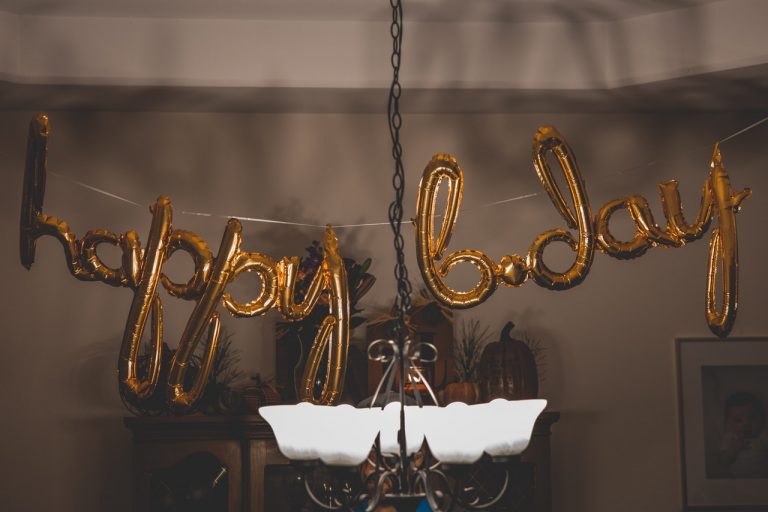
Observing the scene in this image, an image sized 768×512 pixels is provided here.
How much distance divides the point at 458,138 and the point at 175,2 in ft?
4.28

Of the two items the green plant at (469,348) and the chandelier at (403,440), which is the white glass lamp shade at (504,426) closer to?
the chandelier at (403,440)

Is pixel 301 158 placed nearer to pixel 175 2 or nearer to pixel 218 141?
pixel 218 141

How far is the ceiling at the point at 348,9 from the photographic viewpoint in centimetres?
345

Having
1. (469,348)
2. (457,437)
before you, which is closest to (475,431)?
(457,437)

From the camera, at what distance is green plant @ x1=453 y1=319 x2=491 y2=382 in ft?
12.4

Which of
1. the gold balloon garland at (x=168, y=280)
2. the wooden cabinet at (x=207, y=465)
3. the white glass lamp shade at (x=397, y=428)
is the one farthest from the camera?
the wooden cabinet at (x=207, y=465)

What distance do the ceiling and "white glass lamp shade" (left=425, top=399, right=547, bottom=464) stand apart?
1874mm

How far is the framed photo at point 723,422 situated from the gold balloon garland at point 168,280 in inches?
76.3

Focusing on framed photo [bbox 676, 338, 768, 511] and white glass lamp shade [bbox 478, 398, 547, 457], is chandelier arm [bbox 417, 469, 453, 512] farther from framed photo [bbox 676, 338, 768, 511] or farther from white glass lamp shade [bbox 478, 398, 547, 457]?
framed photo [bbox 676, 338, 768, 511]

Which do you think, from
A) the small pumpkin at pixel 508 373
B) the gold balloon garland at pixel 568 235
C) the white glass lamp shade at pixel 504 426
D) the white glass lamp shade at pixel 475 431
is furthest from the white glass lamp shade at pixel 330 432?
the small pumpkin at pixel 508 373

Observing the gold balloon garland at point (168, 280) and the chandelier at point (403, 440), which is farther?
the gold balloon garland at point (168, 280)

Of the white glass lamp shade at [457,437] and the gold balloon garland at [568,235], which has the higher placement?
the gold balloon garland at [568,235]

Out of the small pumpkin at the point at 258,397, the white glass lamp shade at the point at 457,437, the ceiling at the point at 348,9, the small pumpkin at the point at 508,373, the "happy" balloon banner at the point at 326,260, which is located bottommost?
the white glass lamp shade at the point at 457,437

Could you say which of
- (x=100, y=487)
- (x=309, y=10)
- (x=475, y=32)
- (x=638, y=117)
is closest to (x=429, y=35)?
(x=475, y=32)
